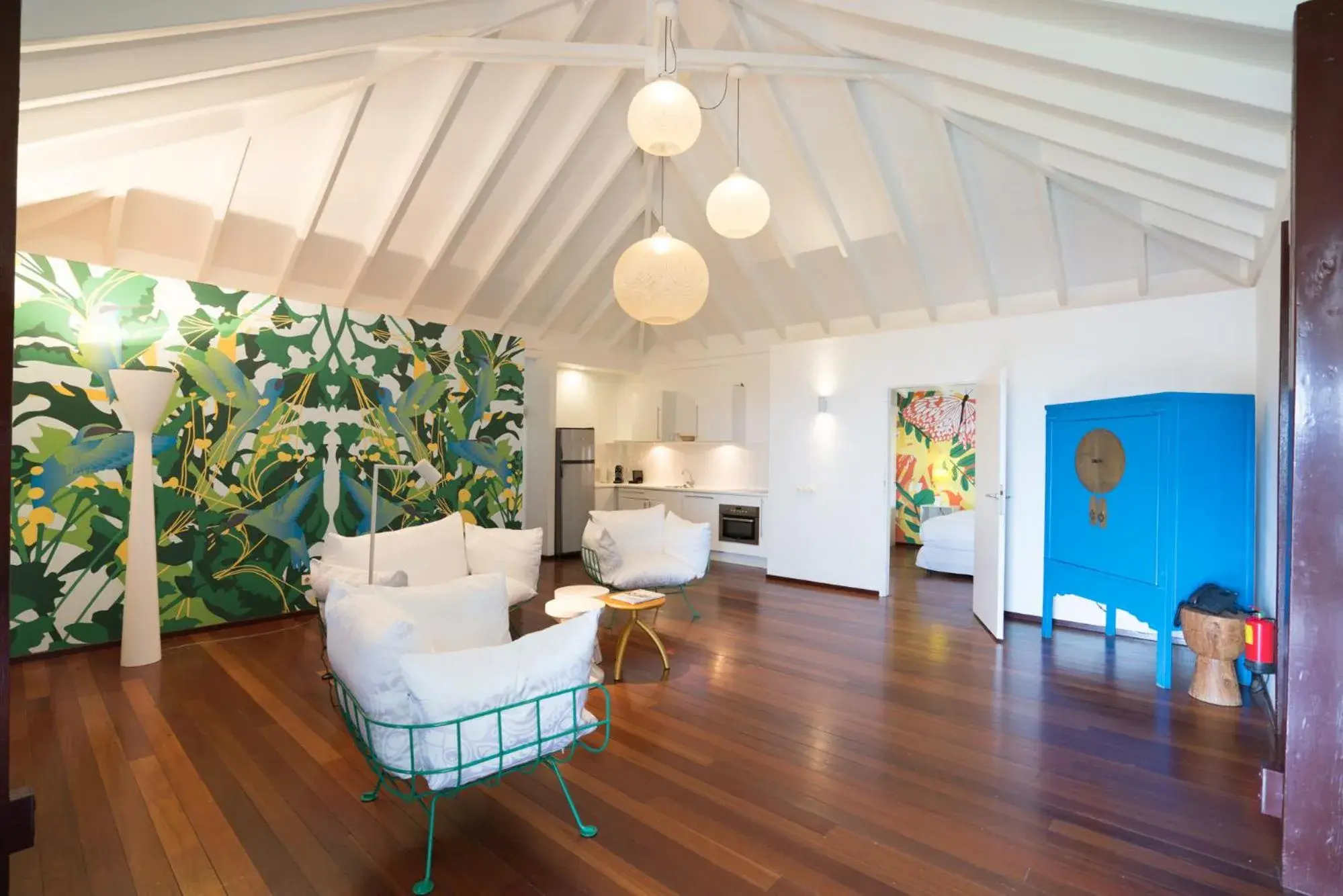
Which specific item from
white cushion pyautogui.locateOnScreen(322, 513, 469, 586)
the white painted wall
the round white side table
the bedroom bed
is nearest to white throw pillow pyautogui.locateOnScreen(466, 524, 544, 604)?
white cushion pyautogui.locateOnScreen(322, 513, 469, 586)

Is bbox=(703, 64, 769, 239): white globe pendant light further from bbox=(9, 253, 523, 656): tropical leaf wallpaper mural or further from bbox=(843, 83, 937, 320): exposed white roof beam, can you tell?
bbox=(9, 253, 523, 656): tropical leaf wallpaper mural

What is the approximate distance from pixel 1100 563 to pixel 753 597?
290cm

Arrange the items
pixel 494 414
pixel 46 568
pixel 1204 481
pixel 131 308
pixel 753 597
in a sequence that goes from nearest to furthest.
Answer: pixel 1204 481, pixel 46 568, pixel 131 308, pixel 753 597, pixel 494 414

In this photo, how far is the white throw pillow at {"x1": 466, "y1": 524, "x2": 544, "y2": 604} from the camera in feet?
15.4

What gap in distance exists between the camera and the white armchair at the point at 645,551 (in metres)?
4.86

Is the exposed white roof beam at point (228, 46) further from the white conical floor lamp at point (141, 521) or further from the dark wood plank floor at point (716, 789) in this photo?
the dark wood plank floor at point (716, 789)

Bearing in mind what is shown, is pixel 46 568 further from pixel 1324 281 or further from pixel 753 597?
pixel 1324 281

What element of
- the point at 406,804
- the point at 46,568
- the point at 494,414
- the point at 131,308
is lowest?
the point at 406,804

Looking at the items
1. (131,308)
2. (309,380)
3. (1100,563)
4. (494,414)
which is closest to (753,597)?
(1100,563)

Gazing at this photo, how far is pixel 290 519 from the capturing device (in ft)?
18.0

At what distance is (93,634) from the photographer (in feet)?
15.0

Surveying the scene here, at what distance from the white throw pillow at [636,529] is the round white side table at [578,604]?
0.78 meters

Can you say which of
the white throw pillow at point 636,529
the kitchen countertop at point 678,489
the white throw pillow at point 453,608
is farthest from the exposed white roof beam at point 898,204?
the white throw pillow at point 453,608

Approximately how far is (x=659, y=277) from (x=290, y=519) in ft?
13.6
